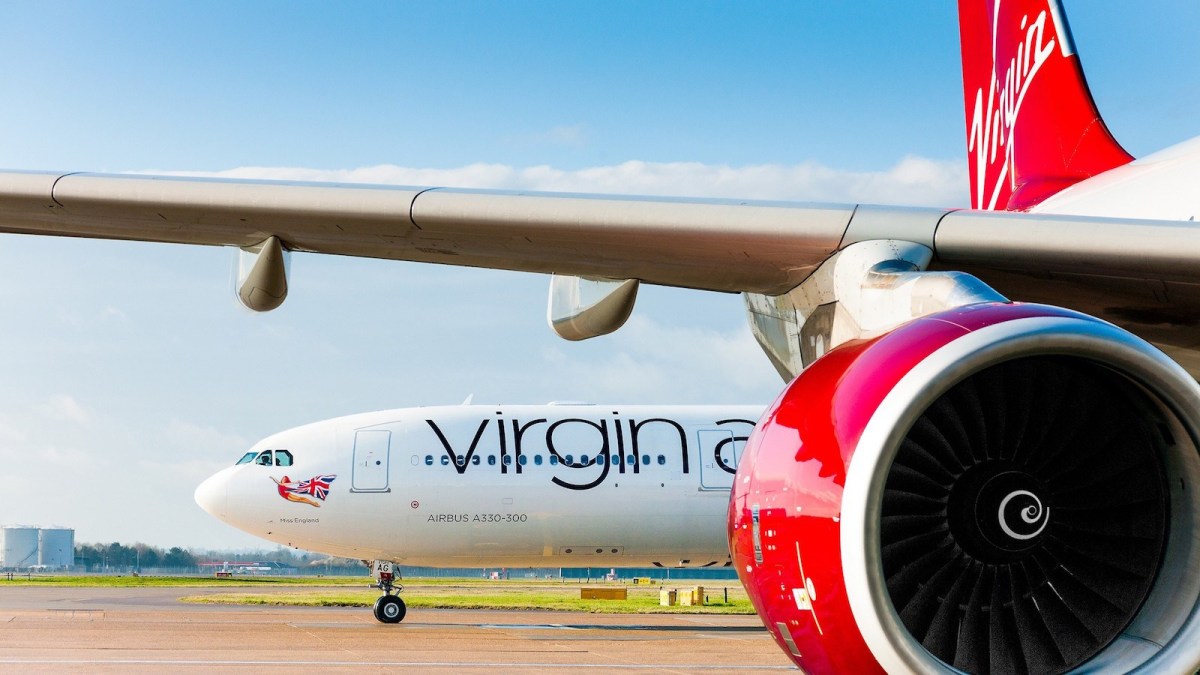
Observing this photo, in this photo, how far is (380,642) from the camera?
12.9m

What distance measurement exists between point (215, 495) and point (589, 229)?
45.0 feet

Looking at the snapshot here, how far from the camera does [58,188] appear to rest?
4551 mm

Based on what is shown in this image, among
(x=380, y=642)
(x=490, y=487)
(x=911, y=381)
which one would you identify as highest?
(x=490, y=487)

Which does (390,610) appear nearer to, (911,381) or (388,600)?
(388,600)

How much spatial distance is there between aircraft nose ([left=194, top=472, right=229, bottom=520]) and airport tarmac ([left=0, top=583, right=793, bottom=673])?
1.44m

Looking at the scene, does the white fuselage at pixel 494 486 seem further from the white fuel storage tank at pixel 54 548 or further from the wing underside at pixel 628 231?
the white fuel storage tank at pixel 54 548

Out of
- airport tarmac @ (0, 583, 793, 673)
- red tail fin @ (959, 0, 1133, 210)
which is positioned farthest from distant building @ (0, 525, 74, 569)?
red tail fin @ (959, 0, 1133, 210)

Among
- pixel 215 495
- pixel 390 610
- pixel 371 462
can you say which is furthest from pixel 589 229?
pixel 215 495

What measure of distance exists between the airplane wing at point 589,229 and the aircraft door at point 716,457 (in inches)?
482

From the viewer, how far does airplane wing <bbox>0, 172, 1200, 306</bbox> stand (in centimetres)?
411

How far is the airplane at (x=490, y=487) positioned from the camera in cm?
1644

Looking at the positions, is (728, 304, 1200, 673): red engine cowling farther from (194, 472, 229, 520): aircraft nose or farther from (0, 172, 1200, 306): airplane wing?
(194, 472, 229, 520): aircraft nose

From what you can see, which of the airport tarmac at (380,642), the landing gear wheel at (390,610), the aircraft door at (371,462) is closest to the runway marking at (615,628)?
the airport tarmac at (380,642)

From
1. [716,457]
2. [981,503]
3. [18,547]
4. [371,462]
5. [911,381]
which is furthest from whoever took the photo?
[18,547]
